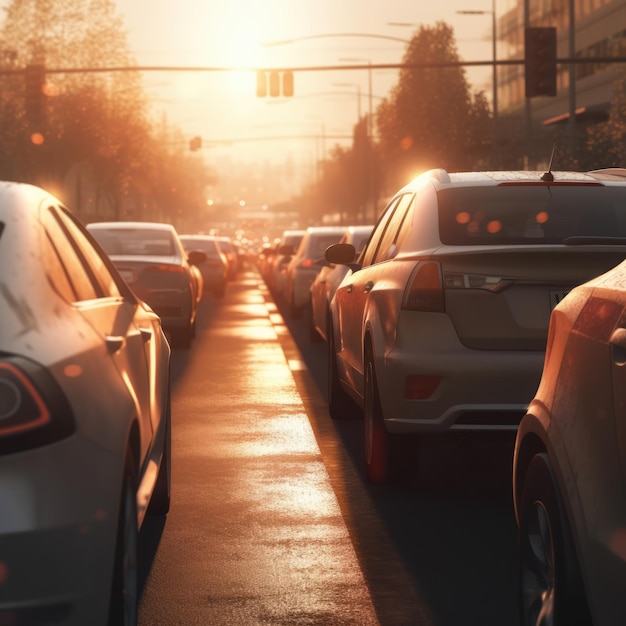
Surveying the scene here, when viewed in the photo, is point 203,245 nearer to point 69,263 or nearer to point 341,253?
point 341,253

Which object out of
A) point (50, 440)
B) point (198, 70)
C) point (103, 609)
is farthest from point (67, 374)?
point (198, 70)

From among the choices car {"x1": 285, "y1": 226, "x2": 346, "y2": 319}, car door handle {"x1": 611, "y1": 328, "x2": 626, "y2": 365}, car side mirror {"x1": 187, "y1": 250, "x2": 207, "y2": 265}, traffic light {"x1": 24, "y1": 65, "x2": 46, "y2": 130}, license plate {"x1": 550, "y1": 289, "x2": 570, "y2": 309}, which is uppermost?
traffic light {"x1": 24, "y1": 65, "x2": 46, "y2": 130}

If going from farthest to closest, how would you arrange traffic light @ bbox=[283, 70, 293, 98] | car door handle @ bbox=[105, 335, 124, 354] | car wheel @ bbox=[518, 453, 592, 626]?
traffic light @ bbox=[283, 70, 293, 98]
car door handle @ bbox=[105, 335, 124, 354]
car wheel @ bbox=[518, 453, 592, 626]

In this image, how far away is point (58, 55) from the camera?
6431cm

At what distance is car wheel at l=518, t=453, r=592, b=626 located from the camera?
12.9 feet

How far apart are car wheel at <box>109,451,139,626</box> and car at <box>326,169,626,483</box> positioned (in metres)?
2.77

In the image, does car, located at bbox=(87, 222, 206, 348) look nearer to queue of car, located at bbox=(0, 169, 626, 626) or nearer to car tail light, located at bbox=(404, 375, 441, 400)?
queue of car, located at bbox=(0, 169, 626, 626)

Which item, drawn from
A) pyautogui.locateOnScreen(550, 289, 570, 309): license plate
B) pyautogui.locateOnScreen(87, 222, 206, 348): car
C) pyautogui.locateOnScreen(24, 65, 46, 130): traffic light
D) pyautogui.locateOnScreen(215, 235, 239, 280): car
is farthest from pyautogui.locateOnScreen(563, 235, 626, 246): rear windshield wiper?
pyautogui.locateOnScreen(215, 235, 239, 280): car

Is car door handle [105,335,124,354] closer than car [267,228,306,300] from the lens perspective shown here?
Yes

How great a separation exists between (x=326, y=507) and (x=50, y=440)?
383cm

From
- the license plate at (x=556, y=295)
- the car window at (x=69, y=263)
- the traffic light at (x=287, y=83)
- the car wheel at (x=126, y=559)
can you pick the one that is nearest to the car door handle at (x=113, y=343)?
the car window at (x=69, y=263)

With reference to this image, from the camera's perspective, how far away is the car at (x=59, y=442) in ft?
11.7

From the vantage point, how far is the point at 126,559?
4402mm

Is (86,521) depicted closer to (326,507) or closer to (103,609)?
(103,609)
